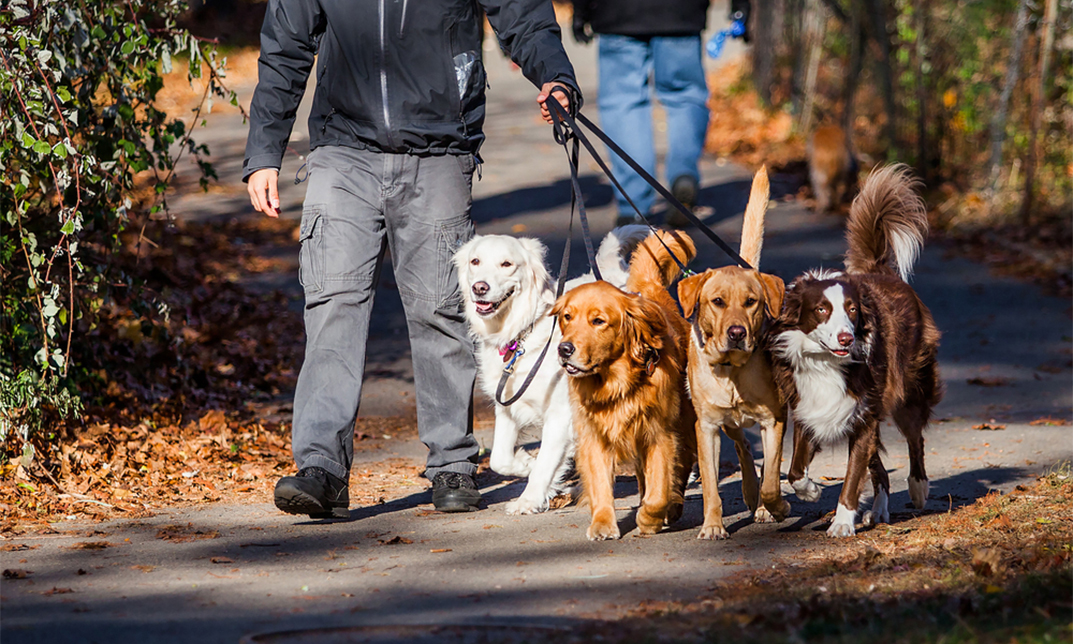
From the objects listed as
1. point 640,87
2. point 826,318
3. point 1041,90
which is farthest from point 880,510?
point 1041,90

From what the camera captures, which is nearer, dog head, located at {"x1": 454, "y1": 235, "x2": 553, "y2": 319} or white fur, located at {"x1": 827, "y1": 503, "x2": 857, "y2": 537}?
white fur, located at {"x1": 827, "y1": 503, "x2": 857, "y2": 537}

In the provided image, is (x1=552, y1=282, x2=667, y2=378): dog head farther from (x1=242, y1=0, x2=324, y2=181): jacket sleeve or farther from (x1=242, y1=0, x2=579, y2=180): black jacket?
(x1=242, y1=0, x2=324, y2=181): jacket sleeve

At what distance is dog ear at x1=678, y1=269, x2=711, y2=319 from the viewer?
449 cm

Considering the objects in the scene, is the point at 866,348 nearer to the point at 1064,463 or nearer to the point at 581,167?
the point at 1064,463

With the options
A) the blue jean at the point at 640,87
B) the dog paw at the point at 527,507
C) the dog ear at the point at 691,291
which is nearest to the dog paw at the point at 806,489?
the dog ear at the point at 691,291

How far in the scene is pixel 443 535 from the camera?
15.3 feet

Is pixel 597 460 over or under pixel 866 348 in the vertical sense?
under

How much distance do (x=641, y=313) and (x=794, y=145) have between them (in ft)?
38.6

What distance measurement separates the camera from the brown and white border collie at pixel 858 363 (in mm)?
4453

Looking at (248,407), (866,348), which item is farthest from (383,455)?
(866,348)

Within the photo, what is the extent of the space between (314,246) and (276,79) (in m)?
0.76

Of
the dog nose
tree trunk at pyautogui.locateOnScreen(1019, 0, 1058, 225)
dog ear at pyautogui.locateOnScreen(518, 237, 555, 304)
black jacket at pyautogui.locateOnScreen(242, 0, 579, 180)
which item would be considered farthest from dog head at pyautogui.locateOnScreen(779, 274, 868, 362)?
tree trunk at pyautogui.locateOnScreen(1019, 0, 1058, 225)

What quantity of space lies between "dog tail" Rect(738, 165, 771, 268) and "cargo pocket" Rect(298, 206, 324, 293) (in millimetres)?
1867

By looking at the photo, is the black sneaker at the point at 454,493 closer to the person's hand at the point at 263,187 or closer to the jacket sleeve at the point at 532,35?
the person's hand at the point at 263,187
